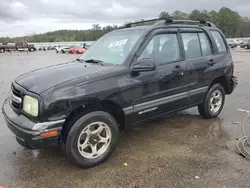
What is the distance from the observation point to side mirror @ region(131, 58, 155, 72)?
3359mm

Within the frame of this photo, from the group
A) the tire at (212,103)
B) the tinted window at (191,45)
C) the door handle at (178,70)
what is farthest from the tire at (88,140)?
the tire at (212,103)

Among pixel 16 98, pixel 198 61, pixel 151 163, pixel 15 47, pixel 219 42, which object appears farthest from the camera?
pixel 15 47

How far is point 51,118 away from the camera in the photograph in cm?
281

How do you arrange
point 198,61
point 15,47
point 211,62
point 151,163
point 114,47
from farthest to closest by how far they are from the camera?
point 15,47 → point 211,62 → point 198,61 → point 114,47 → point 151,163

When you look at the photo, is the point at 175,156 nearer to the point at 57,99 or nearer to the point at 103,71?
the point at 103,71

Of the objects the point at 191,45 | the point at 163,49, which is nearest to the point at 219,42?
the point at 191,45

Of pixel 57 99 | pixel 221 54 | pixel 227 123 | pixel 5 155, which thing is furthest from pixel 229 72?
pixel 5 155

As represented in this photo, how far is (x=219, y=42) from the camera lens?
5043mm

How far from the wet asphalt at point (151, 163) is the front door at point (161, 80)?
56cm

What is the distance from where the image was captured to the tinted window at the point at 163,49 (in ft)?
12.3

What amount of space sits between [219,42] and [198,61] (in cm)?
104

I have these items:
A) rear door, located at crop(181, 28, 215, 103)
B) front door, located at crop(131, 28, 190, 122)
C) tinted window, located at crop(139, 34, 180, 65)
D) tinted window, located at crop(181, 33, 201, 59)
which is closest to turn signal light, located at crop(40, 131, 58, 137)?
front door, located at crop(131, 28, 190, 122)

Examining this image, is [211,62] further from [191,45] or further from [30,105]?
[30,105]

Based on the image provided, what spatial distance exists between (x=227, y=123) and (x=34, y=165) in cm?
374
